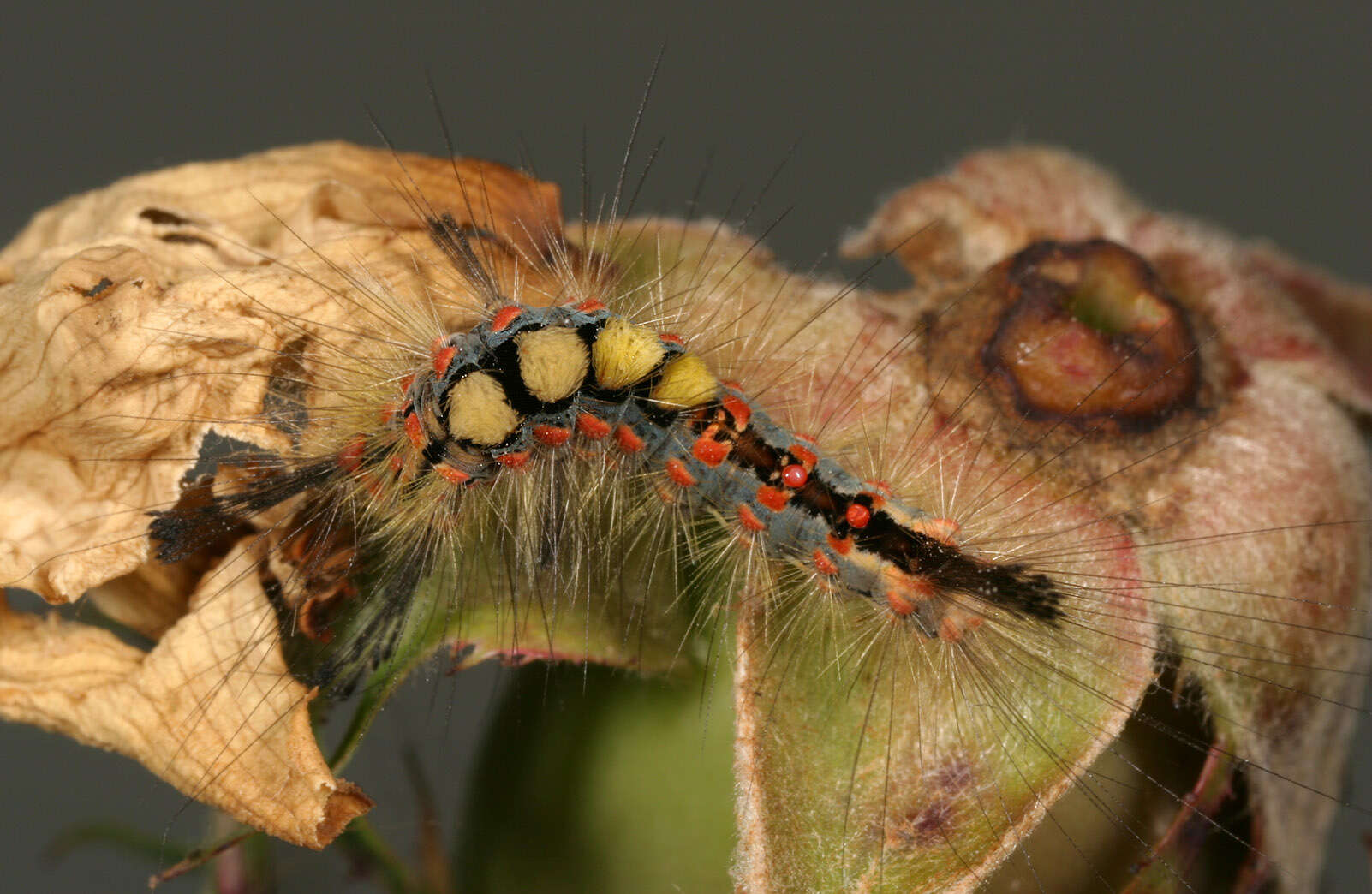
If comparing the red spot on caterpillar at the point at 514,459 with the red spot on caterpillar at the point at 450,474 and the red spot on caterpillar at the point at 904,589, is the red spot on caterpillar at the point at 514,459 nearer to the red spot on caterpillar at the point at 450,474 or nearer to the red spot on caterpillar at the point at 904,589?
the red spot on caterpillar at the point at 450,474

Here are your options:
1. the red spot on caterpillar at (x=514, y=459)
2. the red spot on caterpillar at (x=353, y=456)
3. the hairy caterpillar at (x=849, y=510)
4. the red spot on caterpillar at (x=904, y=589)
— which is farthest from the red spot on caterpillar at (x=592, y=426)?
the red spot on caterpillar at (x=904, y=589)

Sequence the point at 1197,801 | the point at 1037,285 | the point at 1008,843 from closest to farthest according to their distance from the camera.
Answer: the point at 1008,843 → the point at 1197,801 → the point at 1037,285

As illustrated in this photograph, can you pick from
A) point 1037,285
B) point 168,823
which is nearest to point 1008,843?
point 1037,285

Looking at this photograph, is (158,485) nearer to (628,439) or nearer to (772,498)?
(628,439)

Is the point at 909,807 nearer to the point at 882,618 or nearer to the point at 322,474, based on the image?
the point at 882,618

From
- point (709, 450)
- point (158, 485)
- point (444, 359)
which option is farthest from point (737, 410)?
point (158, 485)
